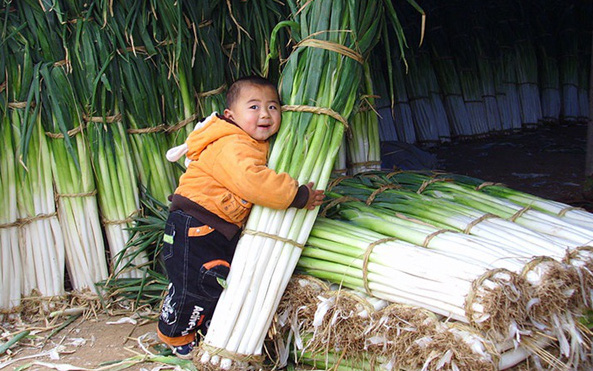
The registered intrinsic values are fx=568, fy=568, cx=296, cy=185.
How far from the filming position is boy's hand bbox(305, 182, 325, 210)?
230 centimetres

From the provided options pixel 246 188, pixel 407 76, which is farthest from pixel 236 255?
pixel 407 76

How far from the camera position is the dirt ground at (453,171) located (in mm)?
2570

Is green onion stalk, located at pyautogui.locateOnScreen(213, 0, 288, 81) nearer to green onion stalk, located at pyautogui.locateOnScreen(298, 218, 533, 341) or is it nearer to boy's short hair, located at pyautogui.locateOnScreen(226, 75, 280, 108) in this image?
boy's short hair, located at pyautogui.locateOnScreen(226, 75, 280, 108)

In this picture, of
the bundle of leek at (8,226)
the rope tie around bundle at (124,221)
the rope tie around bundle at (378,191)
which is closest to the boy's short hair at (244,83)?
the rope tie around bundle at (378,191)

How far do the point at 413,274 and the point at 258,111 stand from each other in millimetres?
933

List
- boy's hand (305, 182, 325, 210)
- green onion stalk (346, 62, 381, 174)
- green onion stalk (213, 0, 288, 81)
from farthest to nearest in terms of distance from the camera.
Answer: green onion stalk (346, 62, 381, 174), green onion stalk (213, 0, 288, 81), boy's hand (305, 182, 325, 210)

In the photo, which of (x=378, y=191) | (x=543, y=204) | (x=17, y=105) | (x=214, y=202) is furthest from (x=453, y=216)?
(x=17, y=105)

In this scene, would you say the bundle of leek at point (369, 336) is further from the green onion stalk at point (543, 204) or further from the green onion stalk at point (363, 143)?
the green onion stalk at point (363, 143)

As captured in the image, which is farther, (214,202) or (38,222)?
(38,222)

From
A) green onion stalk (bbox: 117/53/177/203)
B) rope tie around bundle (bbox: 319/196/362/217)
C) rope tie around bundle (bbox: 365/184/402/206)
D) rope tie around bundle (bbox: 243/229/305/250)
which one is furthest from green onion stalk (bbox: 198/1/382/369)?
green onion stalk (bbox: 117/53/177/203)

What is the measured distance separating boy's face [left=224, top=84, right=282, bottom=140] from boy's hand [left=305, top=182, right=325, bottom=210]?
1.06 feet

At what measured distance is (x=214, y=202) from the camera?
2.36m

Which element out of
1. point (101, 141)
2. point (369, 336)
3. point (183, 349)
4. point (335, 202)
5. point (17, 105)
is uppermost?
point (17, 105)

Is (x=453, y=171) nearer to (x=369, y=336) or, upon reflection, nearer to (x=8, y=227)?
(x=369, y=336)
